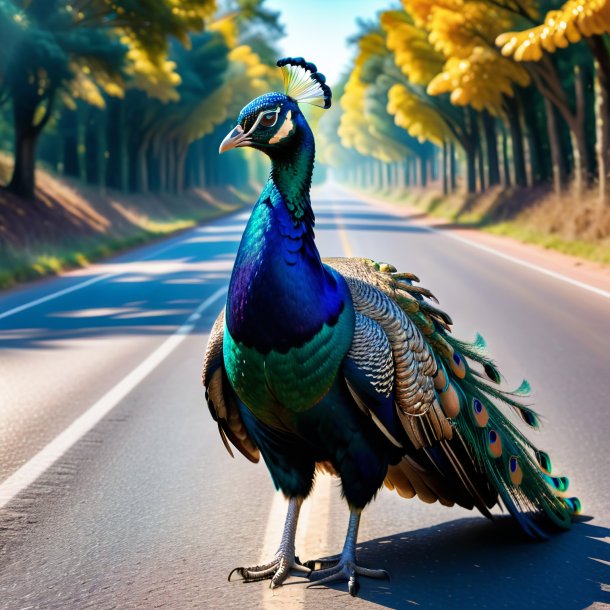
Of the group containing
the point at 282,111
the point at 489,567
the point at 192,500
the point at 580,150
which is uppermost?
the point at 282,111

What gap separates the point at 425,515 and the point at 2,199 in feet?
75.5

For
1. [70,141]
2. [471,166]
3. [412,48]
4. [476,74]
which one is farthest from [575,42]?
[70,141]

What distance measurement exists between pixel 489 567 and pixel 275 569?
854 mm

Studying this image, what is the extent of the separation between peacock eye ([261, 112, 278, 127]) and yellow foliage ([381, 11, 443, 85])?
31.0 metres

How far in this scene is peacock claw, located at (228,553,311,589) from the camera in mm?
3838

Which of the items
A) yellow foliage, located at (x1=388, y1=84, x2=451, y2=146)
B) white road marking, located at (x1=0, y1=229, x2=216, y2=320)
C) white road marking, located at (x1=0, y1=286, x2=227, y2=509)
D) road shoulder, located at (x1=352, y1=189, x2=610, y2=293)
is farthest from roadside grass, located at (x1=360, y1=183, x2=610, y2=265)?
white road marking, located at (x1=0, y1=286, x2=227, y2=509)

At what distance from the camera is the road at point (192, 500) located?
3814 millimetres

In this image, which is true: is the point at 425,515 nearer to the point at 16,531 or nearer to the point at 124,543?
the point at 124,543

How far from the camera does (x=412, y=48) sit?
114ft

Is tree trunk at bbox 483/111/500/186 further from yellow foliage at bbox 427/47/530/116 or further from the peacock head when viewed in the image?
the peacock head

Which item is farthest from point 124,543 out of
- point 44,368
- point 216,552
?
point 44,368

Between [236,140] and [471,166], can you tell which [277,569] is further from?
[471,166]

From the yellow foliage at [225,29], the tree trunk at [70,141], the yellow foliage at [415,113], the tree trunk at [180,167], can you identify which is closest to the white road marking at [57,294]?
the tree trunk at [70,141]

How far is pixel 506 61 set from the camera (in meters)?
25.7
